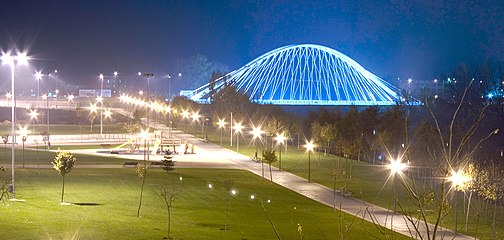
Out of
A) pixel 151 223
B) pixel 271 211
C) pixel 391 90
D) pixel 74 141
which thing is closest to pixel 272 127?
pixel 74 141

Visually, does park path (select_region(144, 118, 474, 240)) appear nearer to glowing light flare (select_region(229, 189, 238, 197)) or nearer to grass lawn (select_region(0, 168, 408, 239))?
grass lawn (select_region(0, 168, 408, 239))

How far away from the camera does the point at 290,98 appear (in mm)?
115125

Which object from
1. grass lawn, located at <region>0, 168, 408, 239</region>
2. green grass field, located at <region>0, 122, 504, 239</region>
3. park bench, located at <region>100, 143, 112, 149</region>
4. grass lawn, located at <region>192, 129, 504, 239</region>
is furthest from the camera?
park bench, located at <region>100, 143, 112, 149</region>

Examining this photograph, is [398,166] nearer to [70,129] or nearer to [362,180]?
[362,180]

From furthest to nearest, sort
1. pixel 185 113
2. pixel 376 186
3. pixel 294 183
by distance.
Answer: pixel 185 113 < pixel 294 183 < pixel 376 186

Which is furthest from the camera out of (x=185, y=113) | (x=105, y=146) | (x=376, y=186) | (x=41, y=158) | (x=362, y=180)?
(x=185, y=113)

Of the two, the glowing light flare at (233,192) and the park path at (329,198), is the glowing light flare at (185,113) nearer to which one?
the park path at (329,198)

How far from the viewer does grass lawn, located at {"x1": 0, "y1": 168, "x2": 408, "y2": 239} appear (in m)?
21.6

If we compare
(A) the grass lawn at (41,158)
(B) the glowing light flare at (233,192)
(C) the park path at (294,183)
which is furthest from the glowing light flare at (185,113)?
(B) the glowing light flare at (233,192)

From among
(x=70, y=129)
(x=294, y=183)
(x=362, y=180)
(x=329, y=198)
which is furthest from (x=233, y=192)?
(x=70, y=129)

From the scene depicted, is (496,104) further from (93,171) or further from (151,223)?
(151,223)

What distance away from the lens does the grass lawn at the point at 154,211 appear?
21.6m

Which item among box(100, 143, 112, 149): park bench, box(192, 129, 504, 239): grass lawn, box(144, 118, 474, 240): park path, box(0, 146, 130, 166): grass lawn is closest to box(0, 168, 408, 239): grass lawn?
box(144, 118, 474, 240): park path

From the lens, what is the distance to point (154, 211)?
85.3 ft
